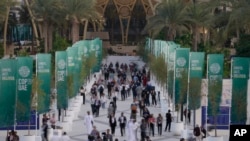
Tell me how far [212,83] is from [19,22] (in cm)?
4918

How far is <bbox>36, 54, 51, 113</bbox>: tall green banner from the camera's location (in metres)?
17.5

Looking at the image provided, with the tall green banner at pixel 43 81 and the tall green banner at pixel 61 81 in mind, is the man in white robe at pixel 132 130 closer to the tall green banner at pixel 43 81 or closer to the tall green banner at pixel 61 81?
the tall green banner at pixel 43 81

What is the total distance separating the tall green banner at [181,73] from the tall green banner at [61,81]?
3932mm

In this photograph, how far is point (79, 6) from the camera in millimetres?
46906

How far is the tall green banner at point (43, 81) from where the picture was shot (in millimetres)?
17547

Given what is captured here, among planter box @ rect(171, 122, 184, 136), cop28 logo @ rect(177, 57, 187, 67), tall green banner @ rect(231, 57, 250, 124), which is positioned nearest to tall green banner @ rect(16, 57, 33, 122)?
tall green banner @ rect(231, 57, 250, 124)

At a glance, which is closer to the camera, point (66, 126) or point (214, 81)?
point (214, 81)

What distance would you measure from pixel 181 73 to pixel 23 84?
6.66m

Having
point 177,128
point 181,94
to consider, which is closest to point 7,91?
point 177,128

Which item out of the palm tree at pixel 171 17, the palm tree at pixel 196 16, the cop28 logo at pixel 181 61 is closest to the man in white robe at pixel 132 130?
the cop28 logo at pixel 181 61

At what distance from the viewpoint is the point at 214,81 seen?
634 inches

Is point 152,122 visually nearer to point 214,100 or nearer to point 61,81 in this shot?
point 214,100

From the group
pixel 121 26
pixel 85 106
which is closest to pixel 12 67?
pixel 85 106

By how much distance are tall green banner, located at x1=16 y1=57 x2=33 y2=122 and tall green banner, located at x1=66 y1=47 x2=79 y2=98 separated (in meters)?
7.44
